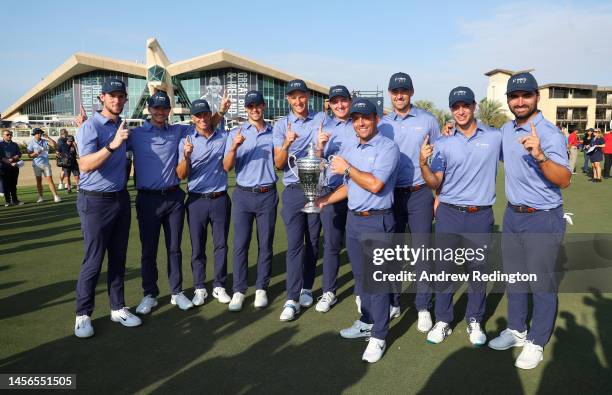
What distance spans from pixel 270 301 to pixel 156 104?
2382 mm

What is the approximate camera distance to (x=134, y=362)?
3.47 m

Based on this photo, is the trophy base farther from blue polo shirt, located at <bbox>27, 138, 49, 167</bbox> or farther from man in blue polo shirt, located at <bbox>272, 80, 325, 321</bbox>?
blue polo shirt, located at <bbox>27, 138, 49, 167</bbox>

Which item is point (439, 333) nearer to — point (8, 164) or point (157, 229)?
point (157, 229)

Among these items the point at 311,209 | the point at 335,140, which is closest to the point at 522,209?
the point at 311,209

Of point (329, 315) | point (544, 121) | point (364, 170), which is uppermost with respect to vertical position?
point (544, 121)

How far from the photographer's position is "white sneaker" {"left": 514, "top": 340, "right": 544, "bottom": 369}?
3.31 meters

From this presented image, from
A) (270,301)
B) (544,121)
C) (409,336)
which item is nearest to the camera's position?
(544,121)

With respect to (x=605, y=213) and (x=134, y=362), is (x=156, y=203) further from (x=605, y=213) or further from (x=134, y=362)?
(x=605, y=213)

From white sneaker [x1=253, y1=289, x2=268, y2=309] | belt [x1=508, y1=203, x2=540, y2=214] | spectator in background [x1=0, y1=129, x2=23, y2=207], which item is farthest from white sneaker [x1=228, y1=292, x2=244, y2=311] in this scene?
spectator in background [x1=0, y1=129, x2=23, y2=207]

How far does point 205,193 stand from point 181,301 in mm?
1157

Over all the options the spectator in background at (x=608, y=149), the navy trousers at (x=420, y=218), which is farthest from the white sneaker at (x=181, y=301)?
the spectator in background at (x=608, y=149)

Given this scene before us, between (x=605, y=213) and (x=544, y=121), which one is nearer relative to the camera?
(x=544, y=121)

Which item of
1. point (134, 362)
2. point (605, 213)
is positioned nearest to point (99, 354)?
point (134, 362)

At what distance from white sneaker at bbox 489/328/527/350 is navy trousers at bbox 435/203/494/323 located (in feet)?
0.73
